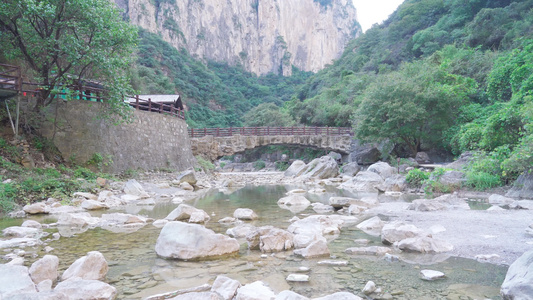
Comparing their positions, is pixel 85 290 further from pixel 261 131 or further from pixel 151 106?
pixel 261 131

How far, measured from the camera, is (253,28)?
89.9 m

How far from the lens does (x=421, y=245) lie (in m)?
4.38

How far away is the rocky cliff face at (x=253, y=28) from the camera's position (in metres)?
70.3

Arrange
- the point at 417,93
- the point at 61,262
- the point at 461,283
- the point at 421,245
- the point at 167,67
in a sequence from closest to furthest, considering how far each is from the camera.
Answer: the point at 461,283, the point at 61,262, the point at 421,245, the point at 417,93, the point at 167,67

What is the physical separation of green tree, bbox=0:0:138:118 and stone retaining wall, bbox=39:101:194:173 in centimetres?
108

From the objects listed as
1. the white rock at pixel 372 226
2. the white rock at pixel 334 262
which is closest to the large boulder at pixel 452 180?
the white rock at pixel 372 226

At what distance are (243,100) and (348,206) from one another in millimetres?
60968

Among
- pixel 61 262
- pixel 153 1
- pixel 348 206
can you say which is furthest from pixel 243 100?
pixel 61 262

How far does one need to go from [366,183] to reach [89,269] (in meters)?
14.7

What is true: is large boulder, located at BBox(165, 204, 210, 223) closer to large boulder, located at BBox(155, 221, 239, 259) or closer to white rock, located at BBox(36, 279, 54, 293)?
large boulder, located at BBox(155, 221, 239, 259)

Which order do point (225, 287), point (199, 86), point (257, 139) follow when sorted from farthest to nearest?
point (199, 86) < point (257, 139) < point (225, 287)

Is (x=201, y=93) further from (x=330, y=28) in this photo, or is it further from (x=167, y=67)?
(x=330, y=28)

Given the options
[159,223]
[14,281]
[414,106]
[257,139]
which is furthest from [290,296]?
[257,139]

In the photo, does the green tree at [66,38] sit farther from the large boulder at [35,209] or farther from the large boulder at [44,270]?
the large boulder at [44,270]
